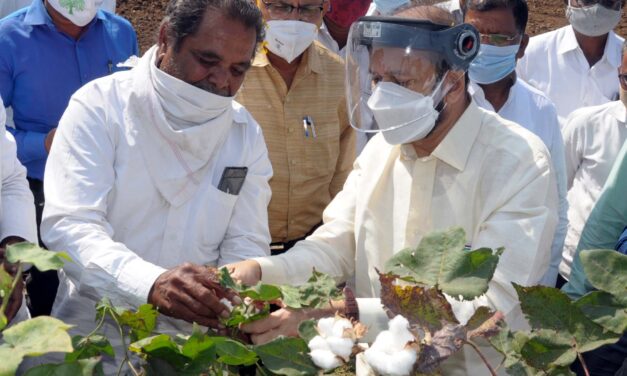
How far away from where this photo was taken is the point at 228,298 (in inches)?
105

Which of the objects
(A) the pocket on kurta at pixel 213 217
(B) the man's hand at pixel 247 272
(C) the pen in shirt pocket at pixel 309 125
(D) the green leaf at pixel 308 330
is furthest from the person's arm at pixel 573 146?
(D) the green leaf at pixel 308 330

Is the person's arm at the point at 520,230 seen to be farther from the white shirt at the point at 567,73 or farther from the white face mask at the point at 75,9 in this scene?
the white shirt at the point at 567,73

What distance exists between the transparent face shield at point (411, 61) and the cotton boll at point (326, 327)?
1017 millimetres

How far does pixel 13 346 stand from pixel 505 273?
1.39m

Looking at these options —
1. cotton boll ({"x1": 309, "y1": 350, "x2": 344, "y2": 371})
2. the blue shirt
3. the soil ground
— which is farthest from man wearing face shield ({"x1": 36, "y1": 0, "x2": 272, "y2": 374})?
the soil ground

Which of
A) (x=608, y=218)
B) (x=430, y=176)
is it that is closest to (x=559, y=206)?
(x=608, y=218)

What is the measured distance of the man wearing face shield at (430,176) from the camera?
2.76 meters

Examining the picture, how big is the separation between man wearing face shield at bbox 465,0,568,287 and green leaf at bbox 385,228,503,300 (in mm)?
2422

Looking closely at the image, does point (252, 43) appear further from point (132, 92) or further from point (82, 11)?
point (82, 11)

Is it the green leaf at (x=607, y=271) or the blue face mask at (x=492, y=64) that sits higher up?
the green leaf at (x=607, y=271)

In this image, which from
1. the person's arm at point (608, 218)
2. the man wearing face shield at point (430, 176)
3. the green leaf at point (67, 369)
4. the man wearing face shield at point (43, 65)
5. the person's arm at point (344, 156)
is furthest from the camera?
the man wearing face shield at point (43, 65)

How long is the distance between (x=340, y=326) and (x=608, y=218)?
5.85ft

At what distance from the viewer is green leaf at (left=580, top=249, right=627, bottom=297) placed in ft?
6.50

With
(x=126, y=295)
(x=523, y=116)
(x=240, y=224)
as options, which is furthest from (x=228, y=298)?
(x=523, y=116)
